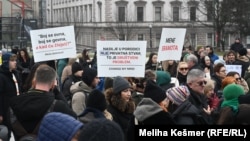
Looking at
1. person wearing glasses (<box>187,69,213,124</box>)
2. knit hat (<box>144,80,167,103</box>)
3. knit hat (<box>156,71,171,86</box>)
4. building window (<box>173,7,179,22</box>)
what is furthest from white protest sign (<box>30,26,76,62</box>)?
building window (<box>173,7,179,22</box>)

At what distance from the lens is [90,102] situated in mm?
5551

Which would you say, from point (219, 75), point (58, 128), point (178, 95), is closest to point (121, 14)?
point (219, 75)

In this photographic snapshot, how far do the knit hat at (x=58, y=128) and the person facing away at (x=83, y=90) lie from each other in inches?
113

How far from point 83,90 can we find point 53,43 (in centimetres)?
278

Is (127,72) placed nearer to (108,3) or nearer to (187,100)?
(187,100)

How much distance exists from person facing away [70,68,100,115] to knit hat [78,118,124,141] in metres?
3.32

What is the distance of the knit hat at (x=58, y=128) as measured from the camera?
355 cm

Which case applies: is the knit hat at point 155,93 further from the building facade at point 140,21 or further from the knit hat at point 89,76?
the building facade at point 140,21

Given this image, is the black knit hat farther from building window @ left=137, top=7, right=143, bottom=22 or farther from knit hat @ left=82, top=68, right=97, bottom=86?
building window @ left=137, top=7, right=143, bottom=22

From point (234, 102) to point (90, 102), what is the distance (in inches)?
57.5

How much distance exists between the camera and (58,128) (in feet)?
11.7

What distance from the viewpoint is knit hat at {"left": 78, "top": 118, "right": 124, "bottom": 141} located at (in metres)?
3.12

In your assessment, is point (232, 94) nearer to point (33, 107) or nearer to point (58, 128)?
point (33, 107)

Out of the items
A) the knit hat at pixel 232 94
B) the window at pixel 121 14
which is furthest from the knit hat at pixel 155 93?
the window at pixel 121 14
